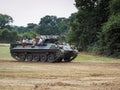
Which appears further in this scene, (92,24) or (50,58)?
(92,24)

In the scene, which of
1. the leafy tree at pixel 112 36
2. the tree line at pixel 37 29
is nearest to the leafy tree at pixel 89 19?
the leafy tree at pixel 112 36

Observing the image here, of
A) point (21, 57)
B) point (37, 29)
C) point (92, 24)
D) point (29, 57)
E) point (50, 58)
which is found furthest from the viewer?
point (37, 29)

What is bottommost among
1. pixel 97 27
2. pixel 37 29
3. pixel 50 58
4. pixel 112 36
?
pixel 50 58

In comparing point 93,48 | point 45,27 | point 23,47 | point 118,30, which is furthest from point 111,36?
point 45,27

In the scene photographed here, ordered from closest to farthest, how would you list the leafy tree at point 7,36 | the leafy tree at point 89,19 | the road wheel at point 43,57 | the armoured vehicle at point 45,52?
the armoured vehicle at point 45,52
the road wheel at point 43,57
the leafy tree at point 89,19
the leafy tree at point 7,36

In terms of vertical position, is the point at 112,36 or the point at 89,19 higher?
the point at 89,19

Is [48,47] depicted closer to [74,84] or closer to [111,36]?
[111,36]

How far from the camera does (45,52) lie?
32.2 metres

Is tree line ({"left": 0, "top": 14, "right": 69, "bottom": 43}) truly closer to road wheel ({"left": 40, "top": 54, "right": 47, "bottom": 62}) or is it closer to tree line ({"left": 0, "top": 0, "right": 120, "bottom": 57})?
tree line ({"left": 0, "top": 0, "right": 120, "bottom": 57})

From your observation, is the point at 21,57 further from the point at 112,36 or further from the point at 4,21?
the point at 4,21

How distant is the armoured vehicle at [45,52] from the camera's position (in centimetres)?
3184

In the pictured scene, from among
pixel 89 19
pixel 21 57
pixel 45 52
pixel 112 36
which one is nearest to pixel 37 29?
pixel 89 19

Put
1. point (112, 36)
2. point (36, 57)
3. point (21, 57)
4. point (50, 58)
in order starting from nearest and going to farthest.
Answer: point (50, 58)
point (36, 57)
point (21, 57)
point (112, 36)

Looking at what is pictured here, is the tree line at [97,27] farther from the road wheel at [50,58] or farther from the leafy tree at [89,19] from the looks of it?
the road wheel at [50,58]
